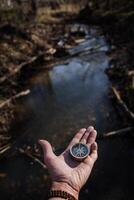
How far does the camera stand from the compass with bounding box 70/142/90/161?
151 inches

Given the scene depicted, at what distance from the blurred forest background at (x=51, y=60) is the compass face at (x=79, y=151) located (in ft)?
9.90

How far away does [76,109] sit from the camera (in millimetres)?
10305

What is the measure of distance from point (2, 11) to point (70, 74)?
33.1 feet

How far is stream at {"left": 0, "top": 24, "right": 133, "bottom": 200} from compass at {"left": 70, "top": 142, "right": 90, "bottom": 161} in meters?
2.99

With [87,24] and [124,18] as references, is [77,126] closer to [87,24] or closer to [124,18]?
[124,18]

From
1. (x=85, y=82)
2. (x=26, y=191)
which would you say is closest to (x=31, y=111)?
(x=85, y=82)

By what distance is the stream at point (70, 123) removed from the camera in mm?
6992

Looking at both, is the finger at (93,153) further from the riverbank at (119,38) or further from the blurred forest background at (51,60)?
the riverbank at (119,38)

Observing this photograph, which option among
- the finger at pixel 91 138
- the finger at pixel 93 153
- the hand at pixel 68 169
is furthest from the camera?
the finger at pixel 91 138

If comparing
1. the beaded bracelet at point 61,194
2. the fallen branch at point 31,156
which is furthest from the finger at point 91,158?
the fallen branch at point 31,156

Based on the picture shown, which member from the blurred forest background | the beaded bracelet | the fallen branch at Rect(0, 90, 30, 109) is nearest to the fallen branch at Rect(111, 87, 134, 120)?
the blurred forest background

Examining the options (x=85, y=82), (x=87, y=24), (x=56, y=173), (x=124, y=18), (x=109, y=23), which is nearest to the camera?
(x=56, y=173)

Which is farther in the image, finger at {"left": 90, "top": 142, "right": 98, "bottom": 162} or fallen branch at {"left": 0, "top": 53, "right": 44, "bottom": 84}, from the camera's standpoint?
fallen branch at {"left": 0, "top": 53, "right": 44, "bottom": 84}

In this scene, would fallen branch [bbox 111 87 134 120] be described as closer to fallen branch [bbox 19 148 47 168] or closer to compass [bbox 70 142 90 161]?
fallen branch [bbox 19 148 47 168]
